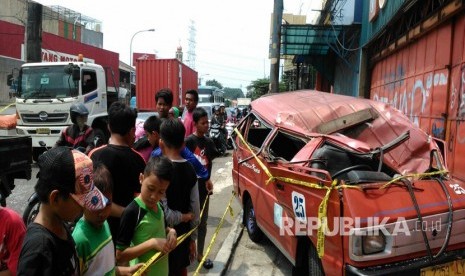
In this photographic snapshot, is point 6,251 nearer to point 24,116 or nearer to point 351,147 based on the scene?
point 351,147

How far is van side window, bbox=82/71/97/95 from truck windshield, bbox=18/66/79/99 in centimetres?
26

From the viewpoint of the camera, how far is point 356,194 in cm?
306

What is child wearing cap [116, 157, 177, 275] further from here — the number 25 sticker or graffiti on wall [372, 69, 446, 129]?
graffiti on wall [372, 69, 446, 129]

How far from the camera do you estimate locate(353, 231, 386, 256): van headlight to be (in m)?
2.91

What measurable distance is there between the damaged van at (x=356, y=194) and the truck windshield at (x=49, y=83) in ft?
24.2

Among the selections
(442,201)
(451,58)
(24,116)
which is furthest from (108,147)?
(24,116)

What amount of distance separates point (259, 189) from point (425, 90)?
4822 mm

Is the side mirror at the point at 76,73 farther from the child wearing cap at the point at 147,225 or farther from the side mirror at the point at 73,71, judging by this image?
the child wearing cap at the point at 147,225

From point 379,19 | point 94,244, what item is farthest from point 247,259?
point 379,19

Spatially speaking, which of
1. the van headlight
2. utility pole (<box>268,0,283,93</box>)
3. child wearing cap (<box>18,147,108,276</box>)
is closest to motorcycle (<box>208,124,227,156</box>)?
utility pole (<box>268,0,283,93</box>)

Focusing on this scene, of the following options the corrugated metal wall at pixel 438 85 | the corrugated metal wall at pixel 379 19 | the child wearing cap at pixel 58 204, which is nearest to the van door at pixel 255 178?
the child wearing cap at pixel 58 204

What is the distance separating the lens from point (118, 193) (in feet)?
9.59

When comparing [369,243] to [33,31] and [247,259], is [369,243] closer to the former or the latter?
[247,259]

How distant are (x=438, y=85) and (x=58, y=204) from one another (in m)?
7.18
